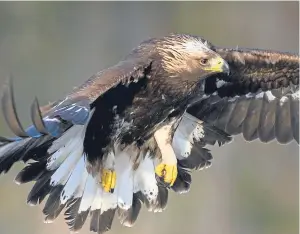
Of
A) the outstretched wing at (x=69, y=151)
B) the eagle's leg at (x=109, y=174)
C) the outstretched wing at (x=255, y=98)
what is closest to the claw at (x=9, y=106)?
the outstretched wing at (x=69, y=151)

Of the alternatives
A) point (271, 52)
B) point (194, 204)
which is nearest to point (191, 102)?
Result: point (271, 52)

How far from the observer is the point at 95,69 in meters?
10.8

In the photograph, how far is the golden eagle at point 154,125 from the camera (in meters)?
4.74

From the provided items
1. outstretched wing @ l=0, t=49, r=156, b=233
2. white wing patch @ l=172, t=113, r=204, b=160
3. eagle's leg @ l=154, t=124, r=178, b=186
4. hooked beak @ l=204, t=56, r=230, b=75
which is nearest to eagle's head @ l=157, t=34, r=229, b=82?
hooked beak @ l=204, t=56, r=230, b=75

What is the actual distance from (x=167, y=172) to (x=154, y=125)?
1.20ft

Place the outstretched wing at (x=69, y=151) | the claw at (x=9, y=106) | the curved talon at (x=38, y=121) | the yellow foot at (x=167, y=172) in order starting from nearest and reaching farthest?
1. the claw at (x=9, y=106)
2. the curved talon at (x=38, y=121)
3. the outstretched wing at (x=69, y=151)
4. the yellow foot at (x=167, y=172)

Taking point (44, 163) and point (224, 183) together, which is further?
point (224, 183)

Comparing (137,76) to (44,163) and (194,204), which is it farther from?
(194,204)

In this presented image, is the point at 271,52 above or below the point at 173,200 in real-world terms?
above

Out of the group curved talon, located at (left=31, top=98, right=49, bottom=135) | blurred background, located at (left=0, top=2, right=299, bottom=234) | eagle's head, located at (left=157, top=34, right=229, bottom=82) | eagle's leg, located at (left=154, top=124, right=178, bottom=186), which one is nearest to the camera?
curved talon, located at (left=31, top=98, right=49, bottom=135)

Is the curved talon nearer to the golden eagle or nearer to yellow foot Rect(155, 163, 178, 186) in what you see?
the golden eagle

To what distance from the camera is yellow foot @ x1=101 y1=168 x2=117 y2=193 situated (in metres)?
5.11

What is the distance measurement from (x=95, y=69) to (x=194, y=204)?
379 centimetres

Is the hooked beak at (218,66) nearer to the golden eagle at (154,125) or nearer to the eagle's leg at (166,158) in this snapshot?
the golden eagle at (154,125)
